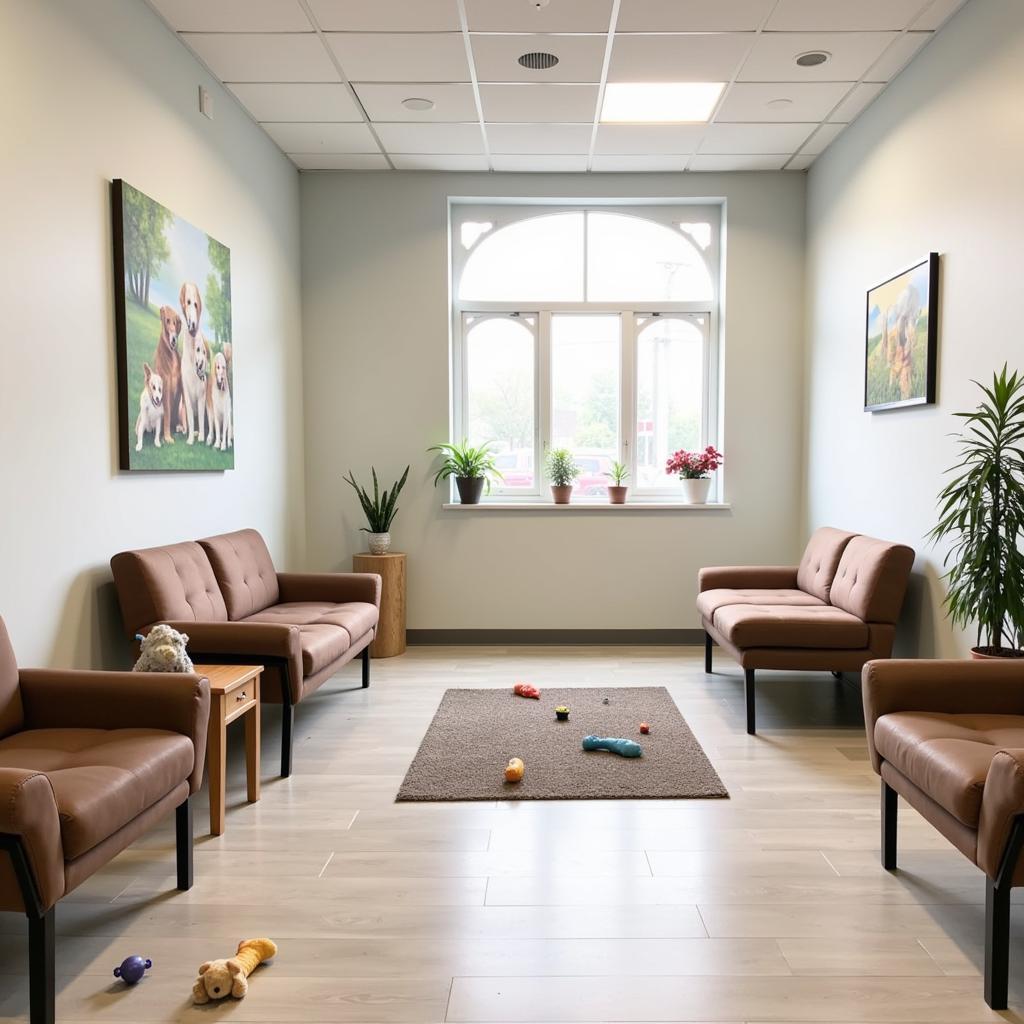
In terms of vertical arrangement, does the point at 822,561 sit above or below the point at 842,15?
below

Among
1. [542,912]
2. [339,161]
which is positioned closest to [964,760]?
[542,912]

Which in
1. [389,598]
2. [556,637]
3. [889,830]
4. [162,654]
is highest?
[162,654]

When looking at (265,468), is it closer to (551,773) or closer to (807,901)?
(551,773)

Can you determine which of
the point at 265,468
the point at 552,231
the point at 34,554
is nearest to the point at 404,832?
the point at 34,554

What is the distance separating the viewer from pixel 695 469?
5.79 metres

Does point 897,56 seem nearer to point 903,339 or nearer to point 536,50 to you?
point 903,339

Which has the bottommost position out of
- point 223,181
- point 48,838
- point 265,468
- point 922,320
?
point 48,838

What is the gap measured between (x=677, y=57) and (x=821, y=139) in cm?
149

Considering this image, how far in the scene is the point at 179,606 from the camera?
338cm

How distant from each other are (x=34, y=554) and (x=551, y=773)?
1990mm

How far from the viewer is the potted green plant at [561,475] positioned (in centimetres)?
588

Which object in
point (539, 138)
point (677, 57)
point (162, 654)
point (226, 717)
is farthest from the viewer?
point (539, 138)

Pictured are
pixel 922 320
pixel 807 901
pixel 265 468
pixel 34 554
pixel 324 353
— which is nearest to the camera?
pixel 807 901

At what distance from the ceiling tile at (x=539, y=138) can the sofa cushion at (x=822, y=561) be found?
2.69m
